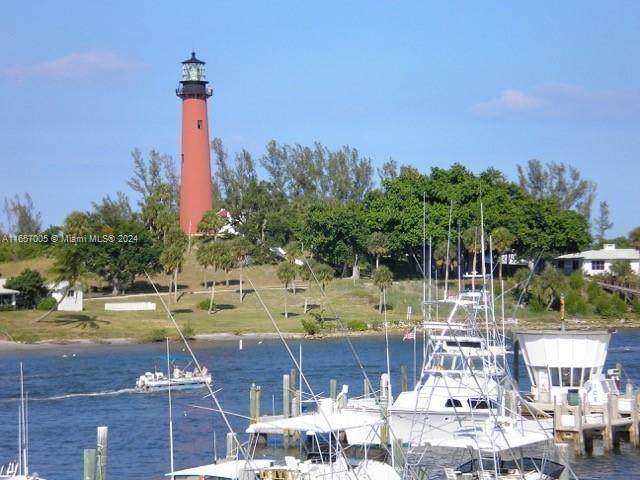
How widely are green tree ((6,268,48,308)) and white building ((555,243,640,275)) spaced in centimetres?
5632

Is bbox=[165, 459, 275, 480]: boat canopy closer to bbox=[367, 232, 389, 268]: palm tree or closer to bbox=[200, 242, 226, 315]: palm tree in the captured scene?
bbox=[200, 242, 226, 315]: palm tree

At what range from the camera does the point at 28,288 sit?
11819 centimetres

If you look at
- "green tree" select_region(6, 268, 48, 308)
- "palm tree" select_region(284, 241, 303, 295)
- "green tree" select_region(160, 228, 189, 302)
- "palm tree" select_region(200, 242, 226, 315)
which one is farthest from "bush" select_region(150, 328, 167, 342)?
"palm tree" select_region(284, 241, 303, 295)

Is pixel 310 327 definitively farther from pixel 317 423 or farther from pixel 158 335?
pixel 317 423

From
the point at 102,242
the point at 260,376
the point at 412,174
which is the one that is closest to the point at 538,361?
the point at 260,376

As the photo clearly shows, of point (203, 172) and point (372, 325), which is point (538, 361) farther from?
point (203, 172)

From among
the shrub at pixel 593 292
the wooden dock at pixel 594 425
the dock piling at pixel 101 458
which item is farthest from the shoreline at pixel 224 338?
the dock piling at pixel 101 458

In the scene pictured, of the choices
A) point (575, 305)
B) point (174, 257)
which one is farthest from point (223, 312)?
point (575, 305)

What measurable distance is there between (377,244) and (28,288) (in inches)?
1410

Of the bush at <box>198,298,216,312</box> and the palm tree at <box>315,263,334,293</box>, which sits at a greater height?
the palm tree at <box>315,263,334,293</box>

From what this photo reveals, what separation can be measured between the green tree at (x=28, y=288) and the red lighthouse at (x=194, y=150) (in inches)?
987

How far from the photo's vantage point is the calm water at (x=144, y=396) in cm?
4859

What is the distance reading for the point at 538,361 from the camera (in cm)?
5016

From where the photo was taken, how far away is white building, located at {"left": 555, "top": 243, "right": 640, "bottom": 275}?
14350 centimetres
